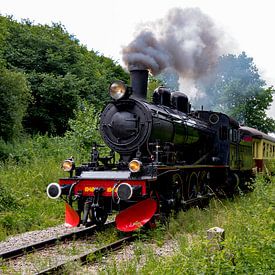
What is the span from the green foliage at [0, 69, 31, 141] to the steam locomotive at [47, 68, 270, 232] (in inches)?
406

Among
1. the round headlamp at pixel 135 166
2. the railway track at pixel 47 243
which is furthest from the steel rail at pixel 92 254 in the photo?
the round headlamp at pixel 135 166

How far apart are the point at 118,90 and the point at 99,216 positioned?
244 centimetres

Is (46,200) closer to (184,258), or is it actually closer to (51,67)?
(184,258)

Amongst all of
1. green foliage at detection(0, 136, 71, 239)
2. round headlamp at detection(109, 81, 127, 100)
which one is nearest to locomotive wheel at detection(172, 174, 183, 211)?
round headlamp at detection(109, 81, 127, 100)

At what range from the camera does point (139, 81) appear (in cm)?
902

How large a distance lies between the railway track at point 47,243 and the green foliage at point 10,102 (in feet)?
39.3

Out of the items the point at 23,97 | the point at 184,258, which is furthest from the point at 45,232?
the point at 23,97

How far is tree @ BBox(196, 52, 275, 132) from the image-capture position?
40.4 metres

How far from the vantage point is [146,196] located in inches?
300

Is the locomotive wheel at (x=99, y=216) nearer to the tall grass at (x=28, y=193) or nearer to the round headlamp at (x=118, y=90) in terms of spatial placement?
the tall grass at (x=28, y=193)

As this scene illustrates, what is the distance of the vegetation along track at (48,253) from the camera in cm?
568

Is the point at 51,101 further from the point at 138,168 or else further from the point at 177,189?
the point at 138,168

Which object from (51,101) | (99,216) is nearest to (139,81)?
(99,216)

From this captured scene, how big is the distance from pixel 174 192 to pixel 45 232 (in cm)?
261
